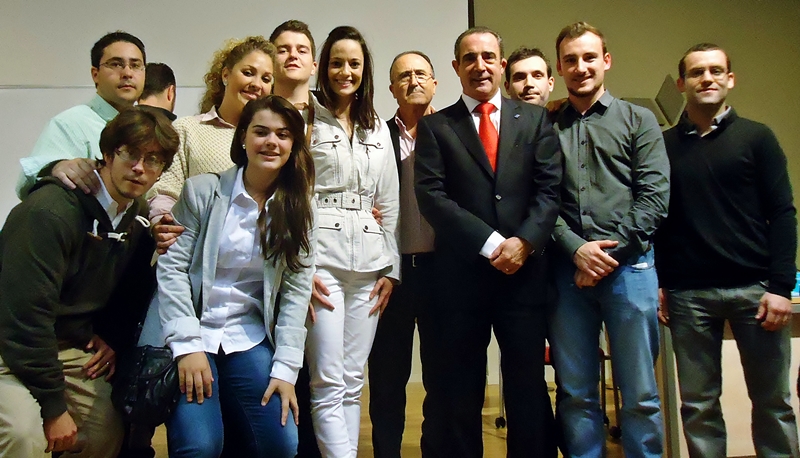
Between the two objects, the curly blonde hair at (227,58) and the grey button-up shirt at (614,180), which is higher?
the curly blonde hair at (227,58)

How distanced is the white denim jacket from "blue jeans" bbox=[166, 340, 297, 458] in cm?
40

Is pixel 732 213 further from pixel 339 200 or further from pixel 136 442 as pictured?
pixel 136 442

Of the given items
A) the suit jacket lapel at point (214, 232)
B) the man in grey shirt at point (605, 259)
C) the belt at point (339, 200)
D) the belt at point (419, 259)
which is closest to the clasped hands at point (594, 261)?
the man in grey shirt at point (605, 259)

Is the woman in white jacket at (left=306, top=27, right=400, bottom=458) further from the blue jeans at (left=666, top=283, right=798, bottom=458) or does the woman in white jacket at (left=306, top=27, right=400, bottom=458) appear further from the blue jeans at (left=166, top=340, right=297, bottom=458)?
the blue jeans at (left=666, top=283, right=798, bottom=458)

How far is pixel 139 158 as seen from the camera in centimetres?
162

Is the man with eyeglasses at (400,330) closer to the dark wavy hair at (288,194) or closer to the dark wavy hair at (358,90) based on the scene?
the dark wavy hair at (358,90)

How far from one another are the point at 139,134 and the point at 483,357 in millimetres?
1217

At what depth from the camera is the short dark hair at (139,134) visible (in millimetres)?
1610

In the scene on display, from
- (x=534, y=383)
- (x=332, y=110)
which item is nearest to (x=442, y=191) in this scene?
(x=332, y=110)

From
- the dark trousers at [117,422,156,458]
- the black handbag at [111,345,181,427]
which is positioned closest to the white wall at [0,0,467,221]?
the dark trousers at [117,422,156,458]

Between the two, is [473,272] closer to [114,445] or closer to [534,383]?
[534,383]

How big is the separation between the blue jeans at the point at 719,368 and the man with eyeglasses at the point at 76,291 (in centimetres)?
183

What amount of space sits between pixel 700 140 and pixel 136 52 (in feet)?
6.93

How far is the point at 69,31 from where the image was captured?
12.3 ft
